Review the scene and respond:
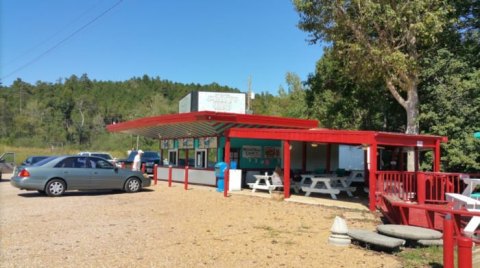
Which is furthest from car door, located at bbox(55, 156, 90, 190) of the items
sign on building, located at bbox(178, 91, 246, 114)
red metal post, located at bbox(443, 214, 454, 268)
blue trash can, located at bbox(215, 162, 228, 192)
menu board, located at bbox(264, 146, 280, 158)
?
sign on building, located at bbox(178, 91, 246, 114)

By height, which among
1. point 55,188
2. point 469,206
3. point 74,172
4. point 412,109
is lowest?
point 55,188

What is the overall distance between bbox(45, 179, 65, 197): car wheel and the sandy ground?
31.0 inches

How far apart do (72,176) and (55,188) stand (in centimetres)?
67

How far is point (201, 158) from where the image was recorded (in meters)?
22.7

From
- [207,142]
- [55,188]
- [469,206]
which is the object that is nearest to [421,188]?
[469,206]

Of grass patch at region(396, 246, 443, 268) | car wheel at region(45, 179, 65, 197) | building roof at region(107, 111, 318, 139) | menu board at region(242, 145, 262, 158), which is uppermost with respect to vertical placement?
Result: building roof at region(107, 111, 318, 139)

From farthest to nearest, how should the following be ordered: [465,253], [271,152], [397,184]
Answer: [271,152] → [397,184] → [465,253]

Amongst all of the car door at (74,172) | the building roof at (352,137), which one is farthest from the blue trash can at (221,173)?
the car door at (74,172)

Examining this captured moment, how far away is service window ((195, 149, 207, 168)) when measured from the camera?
2242 cm

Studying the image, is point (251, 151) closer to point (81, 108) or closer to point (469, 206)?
point (469, 206)

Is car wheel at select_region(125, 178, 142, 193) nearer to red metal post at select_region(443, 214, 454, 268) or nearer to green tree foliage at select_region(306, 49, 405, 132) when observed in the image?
green tree foliage at select_region(306, 49, 405, 132)

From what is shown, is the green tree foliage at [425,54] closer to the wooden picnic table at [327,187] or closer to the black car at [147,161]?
the wooden picnic table at [327,187]

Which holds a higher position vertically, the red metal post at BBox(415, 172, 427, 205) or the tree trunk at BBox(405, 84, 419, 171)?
the tree trunk at BBox(405, 84, 419, 171)

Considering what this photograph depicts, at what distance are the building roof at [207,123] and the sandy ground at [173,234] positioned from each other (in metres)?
4.88
